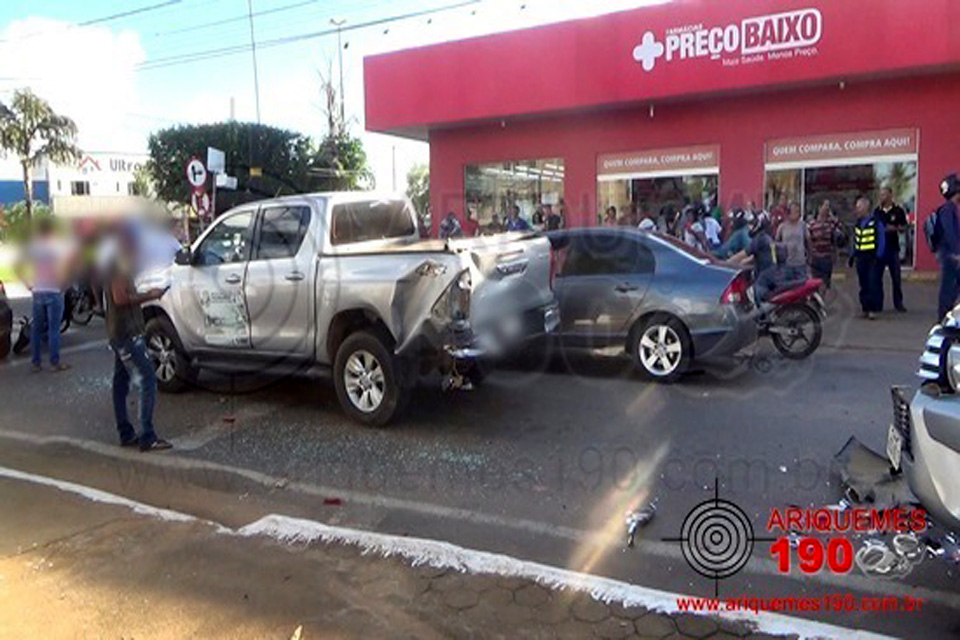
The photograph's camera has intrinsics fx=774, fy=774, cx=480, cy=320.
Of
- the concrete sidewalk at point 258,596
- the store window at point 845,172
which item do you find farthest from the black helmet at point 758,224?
the concrete sidewalk at point 258,596

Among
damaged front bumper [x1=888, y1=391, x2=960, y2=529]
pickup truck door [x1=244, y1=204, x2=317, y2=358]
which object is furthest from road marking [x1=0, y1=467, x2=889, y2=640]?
pickup truck door [x1=244, y1=204, x2=317, y2=358]

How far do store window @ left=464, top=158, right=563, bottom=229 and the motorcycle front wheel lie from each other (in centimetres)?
997

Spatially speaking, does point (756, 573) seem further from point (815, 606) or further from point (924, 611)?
point (924, 611)

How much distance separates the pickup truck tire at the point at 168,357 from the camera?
789 centimetres

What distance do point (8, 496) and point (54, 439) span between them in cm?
155

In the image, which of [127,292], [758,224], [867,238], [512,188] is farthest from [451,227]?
[127,292]

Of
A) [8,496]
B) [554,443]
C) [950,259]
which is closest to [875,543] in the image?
[554,443]

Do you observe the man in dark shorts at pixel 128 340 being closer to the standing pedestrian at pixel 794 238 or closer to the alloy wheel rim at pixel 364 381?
the alloy wheel rim at pixel 364 381

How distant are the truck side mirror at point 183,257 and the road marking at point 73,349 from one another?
421cm

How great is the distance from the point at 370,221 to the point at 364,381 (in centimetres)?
167

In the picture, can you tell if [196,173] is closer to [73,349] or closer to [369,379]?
[73,349]

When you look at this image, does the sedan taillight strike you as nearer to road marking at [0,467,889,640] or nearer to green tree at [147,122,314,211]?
road marking at [0,467,889,640]

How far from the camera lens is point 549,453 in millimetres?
5762

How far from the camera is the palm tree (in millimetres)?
23984
